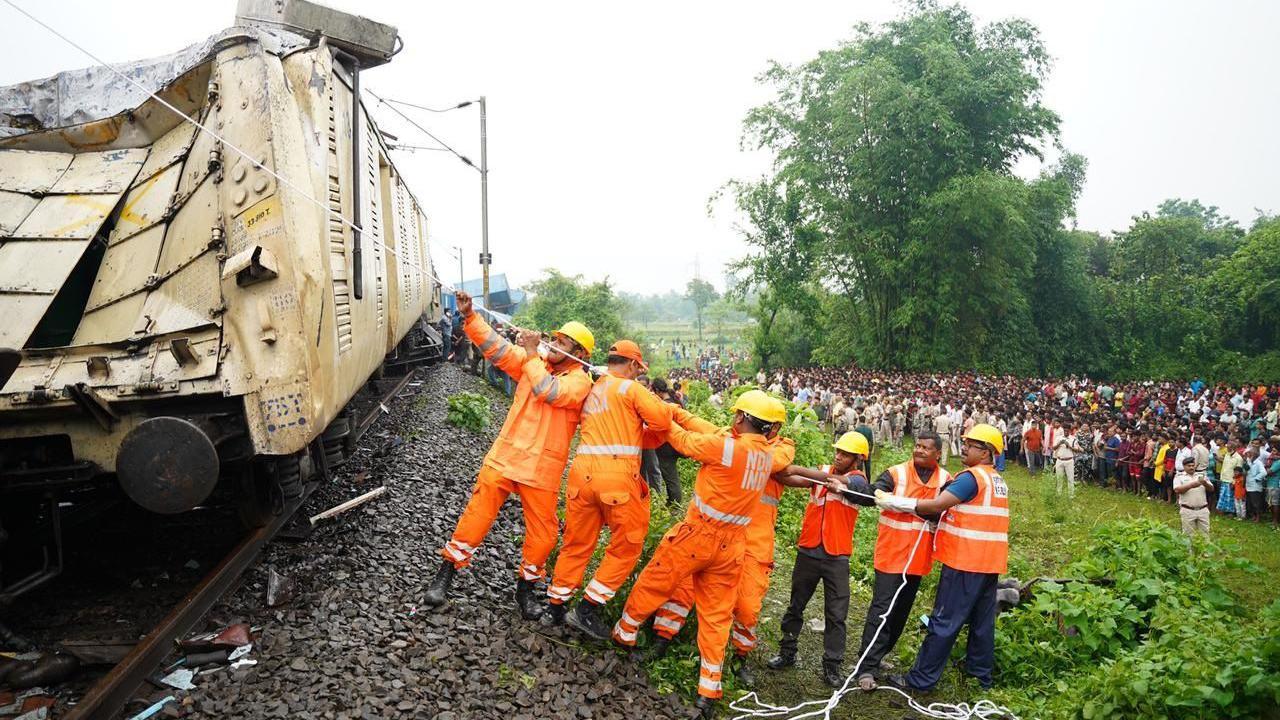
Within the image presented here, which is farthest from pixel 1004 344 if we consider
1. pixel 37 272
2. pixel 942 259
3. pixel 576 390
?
pixel 37 272

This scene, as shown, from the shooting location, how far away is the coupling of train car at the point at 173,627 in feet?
10.8

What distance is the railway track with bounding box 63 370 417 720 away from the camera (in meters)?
3.26

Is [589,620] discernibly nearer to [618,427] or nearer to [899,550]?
[618,427]

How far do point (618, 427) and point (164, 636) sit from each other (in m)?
2.52

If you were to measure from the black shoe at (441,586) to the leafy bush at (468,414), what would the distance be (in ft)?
19.0

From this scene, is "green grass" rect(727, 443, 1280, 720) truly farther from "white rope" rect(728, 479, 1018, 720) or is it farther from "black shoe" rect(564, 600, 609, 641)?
"black shoe" rect(564, 600, 609, 641)

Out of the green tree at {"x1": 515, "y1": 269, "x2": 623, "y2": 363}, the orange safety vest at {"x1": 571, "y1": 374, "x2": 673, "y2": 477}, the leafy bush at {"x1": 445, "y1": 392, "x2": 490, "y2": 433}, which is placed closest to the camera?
the orange safety vest at {"x1": 571, "y1": 374, "x2": 673, "y2": 477}

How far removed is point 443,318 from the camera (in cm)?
1825

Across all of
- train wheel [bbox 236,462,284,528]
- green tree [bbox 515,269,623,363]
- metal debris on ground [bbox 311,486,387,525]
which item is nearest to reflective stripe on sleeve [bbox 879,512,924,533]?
metal debris on ground [bbox 311,486,387,525]

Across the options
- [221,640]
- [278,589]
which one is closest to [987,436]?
[278,589]

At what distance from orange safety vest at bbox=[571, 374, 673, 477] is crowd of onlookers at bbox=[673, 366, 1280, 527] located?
300 inches

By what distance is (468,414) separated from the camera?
10.8 meters

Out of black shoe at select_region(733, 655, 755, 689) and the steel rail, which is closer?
the steel rail

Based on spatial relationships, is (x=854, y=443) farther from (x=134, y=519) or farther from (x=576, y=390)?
(x=134, y=519)
